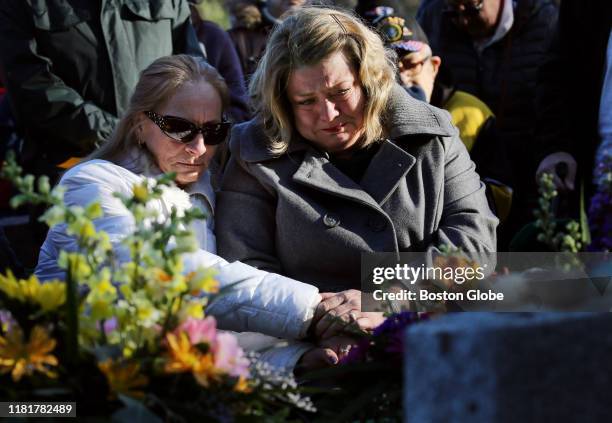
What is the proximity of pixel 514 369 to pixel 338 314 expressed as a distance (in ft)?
5.01

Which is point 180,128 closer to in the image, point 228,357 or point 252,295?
point 252,295

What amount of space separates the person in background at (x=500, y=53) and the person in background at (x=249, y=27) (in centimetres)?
111

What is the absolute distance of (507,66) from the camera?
4.79 m

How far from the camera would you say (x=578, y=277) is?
2049mm

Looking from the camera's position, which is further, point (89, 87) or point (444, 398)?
point (89, 87)

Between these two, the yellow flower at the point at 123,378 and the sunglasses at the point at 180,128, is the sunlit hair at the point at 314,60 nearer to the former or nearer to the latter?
the sunglasses at the point at 180,128

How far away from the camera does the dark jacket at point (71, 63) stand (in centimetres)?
396

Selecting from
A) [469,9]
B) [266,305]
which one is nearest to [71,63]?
[266,305]

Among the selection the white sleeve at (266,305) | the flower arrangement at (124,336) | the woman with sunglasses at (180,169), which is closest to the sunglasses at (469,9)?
the woman with sunglasses at (180,169)

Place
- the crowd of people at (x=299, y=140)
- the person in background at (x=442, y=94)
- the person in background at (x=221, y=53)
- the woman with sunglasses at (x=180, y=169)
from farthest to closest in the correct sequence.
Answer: the person in background at (x=221, y=53) → the person in background at (x=442, y=94) → the crowd of people at (x=299, y=140) → the woman with sunglasses at (x=180, y=169)

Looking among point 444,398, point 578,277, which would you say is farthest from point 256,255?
point 444,398

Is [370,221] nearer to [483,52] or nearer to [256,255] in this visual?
[256,255]

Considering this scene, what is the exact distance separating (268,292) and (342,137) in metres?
0.73

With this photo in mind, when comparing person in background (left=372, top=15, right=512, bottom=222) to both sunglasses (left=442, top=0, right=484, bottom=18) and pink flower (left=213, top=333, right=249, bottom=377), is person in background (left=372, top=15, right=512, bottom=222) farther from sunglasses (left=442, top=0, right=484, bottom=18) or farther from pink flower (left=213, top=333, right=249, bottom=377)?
pink flower (left=213, top=333, right=249, bottom=377)
